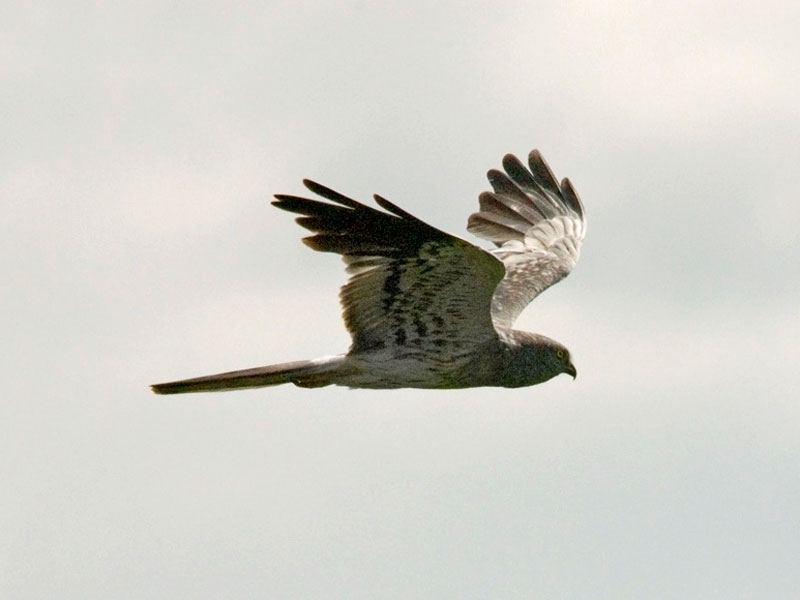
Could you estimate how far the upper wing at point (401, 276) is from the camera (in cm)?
1177

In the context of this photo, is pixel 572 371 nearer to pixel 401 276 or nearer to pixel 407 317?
pixel 407 317

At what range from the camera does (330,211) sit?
11797 millimetres

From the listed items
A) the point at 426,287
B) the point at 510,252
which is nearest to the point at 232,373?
the point at 426,287

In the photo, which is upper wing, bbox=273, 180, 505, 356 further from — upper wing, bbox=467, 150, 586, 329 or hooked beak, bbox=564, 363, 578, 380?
upper wing, bbox=467, 150, 586, 329

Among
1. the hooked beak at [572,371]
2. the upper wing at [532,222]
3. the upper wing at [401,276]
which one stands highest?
the upper wing at [532,222]

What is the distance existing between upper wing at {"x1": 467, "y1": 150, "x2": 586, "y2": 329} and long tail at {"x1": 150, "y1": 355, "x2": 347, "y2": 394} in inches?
133

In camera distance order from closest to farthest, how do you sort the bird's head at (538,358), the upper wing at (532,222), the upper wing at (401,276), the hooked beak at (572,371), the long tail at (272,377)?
1. the upper wing at (401,276)
2. the long tail at (272,377)
3. the bird's head at (538,358)
4. the hooked beak at (572,371)
5. the upper wing at (532,222)

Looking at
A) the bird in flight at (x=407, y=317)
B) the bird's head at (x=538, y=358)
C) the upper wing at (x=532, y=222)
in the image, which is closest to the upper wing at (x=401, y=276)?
the bird in flight at (x=407, y=317)

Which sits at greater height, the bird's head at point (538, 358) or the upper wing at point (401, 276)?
the upper wing at point (401, 276)

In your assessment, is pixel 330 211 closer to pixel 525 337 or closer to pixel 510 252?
pixel 525 337

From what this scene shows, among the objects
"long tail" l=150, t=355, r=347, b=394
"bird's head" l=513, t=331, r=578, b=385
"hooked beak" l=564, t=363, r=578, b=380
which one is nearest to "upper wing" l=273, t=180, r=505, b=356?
"long tail" l=150, t=355, r=347, b=394

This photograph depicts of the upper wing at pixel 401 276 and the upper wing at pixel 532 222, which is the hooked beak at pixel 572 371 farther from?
the upper wing at pixel 532 222

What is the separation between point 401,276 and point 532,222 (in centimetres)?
538

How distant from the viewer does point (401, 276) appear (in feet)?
40.4
